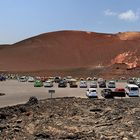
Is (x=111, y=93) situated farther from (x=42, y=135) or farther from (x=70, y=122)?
(x=42, y=135)

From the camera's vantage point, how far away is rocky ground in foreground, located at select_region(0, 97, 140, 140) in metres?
31.9

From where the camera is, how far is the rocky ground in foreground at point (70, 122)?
31.9 meters

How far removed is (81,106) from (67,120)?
8.95 m

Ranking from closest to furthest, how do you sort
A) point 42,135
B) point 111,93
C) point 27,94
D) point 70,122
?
point 42,135
point 70,122
point 111,93
point 27,94

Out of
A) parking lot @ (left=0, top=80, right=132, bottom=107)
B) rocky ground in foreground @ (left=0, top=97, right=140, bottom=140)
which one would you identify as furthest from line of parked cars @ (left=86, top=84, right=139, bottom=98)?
rocky ground in foreground @ (left=0, top=97, right=140, bottom=140)

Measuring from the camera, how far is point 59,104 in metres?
49.2

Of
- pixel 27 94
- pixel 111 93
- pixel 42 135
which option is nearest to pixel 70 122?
pixel 42 135

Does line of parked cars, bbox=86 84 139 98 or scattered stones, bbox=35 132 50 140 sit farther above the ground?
line of parked cars, bbox=86 84 139 98

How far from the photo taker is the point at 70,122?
3734 centimetres

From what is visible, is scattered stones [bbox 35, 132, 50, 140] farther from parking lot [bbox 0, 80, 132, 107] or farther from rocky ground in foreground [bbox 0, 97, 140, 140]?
parking lot [bbox 0, 80, 132, 107]

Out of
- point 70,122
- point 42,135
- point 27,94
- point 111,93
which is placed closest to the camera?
point 42,135

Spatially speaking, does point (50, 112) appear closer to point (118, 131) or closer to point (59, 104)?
point (59, 104)

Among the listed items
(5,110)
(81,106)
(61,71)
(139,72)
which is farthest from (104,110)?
(61,71)

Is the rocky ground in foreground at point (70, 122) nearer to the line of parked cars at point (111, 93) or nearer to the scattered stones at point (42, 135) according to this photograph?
the scattered stones at point (42, 135)
